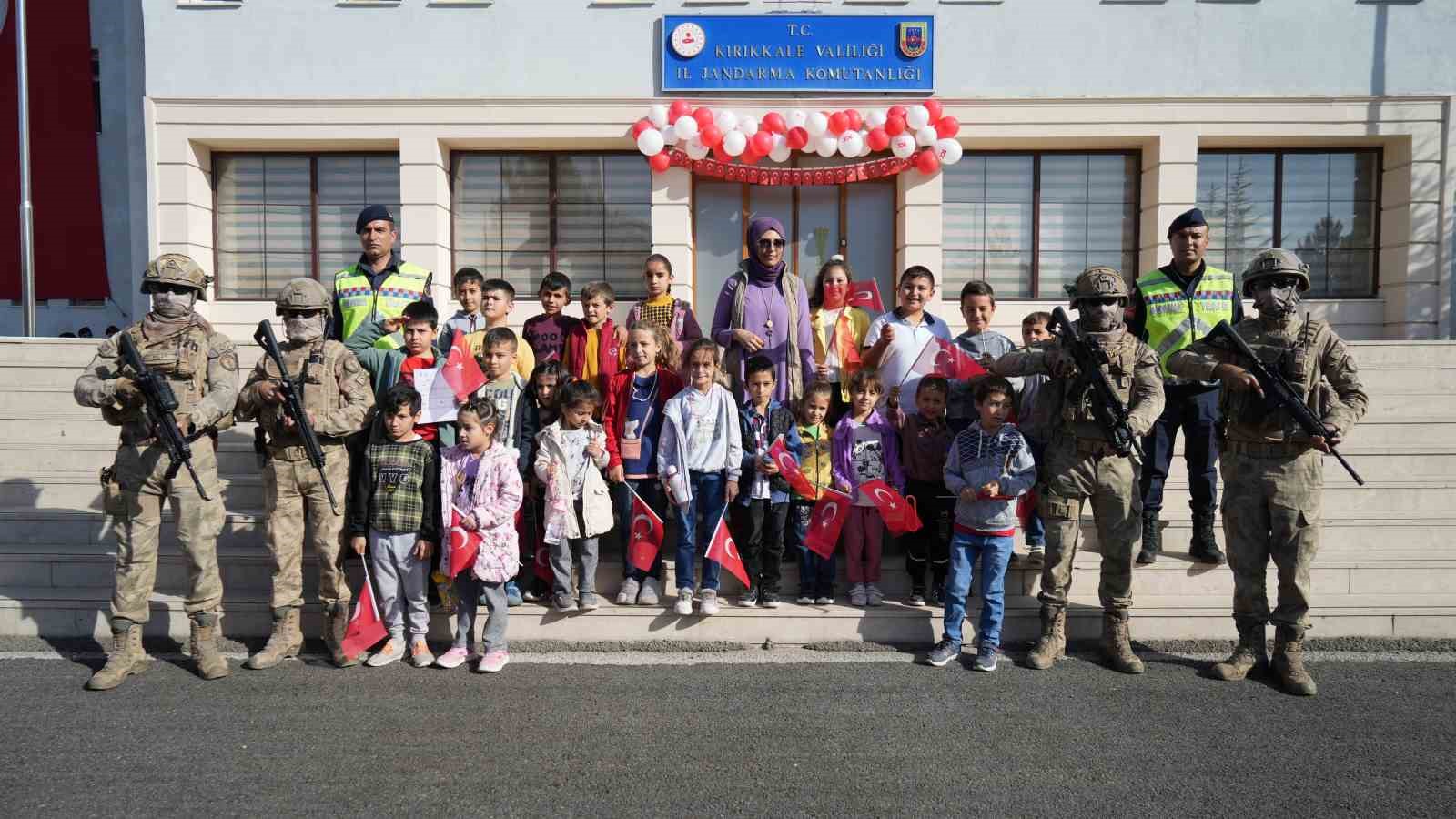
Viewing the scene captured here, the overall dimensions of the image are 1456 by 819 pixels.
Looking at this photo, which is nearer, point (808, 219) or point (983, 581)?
point (983, 581)

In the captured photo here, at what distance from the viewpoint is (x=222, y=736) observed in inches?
165

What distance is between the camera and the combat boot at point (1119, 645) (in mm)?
5031

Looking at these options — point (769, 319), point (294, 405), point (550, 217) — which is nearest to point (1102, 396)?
point (769, 319)

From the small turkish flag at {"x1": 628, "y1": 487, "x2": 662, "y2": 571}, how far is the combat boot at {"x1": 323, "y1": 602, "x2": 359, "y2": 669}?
1763mm

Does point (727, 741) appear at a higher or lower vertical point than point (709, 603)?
lower

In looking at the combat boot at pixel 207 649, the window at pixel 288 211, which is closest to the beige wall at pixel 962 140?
the window at pixel 288 211

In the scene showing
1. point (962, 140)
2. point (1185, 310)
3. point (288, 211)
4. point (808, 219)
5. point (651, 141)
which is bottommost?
point (1185, 310)

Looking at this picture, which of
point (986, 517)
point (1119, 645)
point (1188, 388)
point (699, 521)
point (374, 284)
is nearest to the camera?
point (1119, 645)

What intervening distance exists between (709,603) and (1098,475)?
2.47 m

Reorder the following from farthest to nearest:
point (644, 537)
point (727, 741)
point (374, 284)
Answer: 1. point (374, 284)
2. point (644, 537)
3. point (727, 741)

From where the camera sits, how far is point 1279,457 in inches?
196

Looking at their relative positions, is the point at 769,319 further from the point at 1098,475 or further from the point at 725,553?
the point at 1098,475

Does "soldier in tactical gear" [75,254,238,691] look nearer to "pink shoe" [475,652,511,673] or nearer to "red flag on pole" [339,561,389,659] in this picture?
"red flag on pole" [339,561,389,659]

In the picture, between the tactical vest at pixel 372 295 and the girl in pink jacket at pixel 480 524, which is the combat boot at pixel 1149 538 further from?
the tactical vest at pixel 372 295
